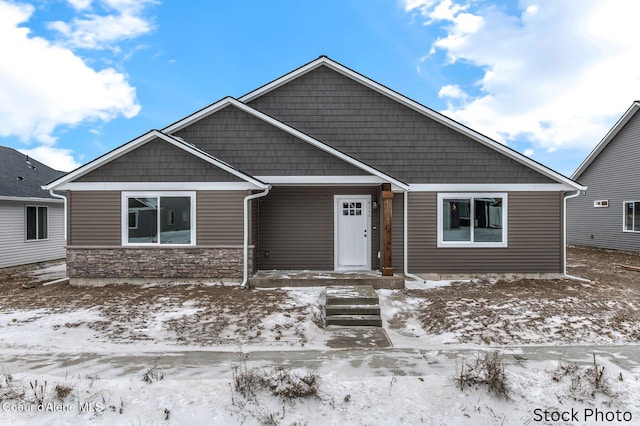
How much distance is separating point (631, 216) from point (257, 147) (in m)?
18.2

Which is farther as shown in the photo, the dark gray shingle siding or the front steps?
the dark gray shingle siding

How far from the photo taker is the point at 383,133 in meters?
12.1

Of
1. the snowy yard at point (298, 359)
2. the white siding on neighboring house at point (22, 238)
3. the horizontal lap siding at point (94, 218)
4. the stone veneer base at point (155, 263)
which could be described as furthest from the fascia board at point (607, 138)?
the white siding on neighboring house at point (22, 238)

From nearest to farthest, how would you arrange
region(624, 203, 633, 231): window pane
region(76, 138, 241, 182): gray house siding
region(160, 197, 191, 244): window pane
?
region(76, 138, 241, 182): gray house siding < region(160, 197, 191, 244): window pane < region(624, 203, 633, 231): window pane

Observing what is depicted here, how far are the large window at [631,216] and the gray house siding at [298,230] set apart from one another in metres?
14.3

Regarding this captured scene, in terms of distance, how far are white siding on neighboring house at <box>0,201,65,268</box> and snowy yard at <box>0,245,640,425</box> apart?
20.9 ft

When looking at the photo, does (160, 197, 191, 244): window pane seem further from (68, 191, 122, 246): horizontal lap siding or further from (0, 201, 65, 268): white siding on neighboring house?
(0, 201, 65, 268): white siding on neighboring house

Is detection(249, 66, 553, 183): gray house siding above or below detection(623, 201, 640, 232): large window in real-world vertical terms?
above

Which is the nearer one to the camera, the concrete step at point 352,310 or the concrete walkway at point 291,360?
the concrete walkway at point 291,360

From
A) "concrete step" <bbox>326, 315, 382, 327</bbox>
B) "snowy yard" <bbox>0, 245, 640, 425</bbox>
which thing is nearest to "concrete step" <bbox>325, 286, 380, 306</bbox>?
"snowy yard" <bbox>0, 245, 640, 425</bbox>

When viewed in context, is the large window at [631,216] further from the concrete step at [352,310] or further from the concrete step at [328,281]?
the concrete step at [352,310]

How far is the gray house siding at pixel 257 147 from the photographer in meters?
11.0

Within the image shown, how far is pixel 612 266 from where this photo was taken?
14414mm

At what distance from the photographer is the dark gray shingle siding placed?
584 inches
